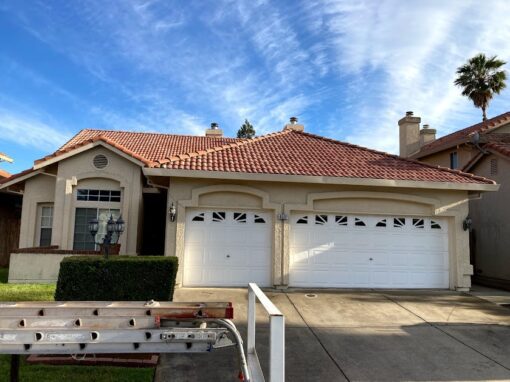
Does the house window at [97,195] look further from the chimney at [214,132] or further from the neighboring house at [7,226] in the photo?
the chimney at [214,132]

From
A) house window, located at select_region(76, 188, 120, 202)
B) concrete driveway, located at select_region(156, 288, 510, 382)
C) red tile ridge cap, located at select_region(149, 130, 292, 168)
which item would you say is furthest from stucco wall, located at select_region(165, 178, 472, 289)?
house window, located at select_region(76, 188, 120, 202)

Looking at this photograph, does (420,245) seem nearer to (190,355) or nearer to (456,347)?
(456,347)

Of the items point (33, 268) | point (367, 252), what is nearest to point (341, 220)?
point (367, 252)

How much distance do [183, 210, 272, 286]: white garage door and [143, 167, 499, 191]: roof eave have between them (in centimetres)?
114

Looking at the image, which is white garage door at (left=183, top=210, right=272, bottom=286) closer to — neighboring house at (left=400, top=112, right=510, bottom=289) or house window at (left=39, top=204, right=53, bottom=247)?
house window at (left=39, top=204, right=53, bottom=247)

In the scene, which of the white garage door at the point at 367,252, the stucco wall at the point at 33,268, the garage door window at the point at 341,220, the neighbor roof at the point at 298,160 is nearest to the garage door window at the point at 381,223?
the white garage door at the point at 367,252

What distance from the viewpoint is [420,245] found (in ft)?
39.6

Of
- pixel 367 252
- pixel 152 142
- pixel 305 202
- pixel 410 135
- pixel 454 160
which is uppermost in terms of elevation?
pixel 410 135

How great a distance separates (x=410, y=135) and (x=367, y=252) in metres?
11.8

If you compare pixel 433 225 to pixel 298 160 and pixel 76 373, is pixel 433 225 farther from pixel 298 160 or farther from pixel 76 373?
pixel 76 373

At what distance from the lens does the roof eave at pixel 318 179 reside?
11.0 metres

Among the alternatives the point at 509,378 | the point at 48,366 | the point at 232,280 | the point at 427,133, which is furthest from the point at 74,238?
the point at 427,133

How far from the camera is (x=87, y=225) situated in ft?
45.6

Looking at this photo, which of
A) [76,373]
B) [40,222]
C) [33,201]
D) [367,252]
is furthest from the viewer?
[40,222]
